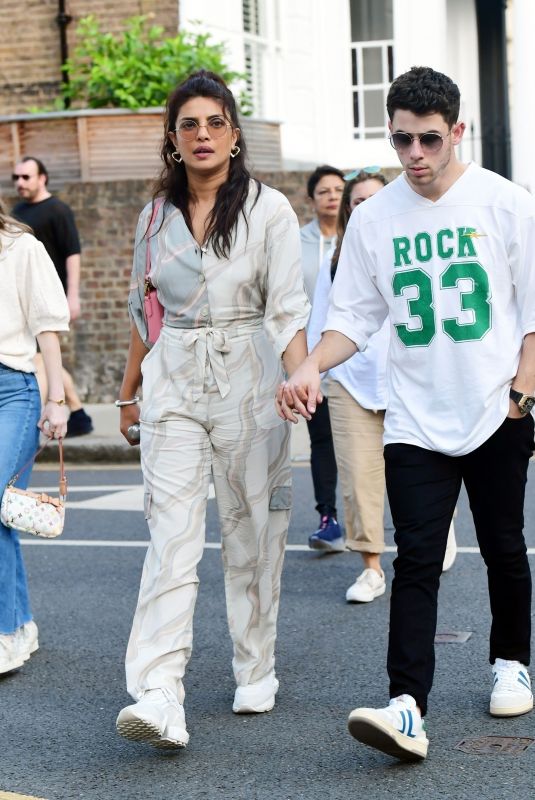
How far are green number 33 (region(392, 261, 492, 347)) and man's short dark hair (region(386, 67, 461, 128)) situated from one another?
17.2 inches

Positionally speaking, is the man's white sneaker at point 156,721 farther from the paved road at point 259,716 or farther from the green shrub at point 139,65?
the green shrub at point 139,65

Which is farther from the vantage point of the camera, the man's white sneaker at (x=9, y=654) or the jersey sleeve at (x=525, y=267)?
the man's white sneaker at (x=9, y=654)

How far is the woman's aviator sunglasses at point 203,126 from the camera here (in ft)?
15.2

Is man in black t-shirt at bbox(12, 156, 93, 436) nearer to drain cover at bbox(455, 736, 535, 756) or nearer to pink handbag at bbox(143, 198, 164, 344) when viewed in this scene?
pink handbag at bbox(143, 198, 164, 344)

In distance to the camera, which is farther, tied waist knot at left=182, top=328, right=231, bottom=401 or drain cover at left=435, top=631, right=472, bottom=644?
drain cover at left=435, top=631, right=472, bottom=644

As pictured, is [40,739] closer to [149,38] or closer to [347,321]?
[347,321]

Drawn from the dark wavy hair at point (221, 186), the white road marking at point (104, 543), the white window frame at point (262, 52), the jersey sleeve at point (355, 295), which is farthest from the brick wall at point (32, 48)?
the jersey sleeve at point (355, 295)

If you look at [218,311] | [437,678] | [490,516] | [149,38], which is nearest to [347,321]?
[218,311]

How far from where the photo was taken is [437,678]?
5238 mm

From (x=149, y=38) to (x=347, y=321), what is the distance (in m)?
12.4

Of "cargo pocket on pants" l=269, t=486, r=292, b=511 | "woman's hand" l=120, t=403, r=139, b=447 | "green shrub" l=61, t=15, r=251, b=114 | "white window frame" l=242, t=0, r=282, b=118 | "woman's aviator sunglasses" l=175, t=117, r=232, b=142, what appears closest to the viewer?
"woman's aviator sunglasses" l=175, t=117, r=232, b=142

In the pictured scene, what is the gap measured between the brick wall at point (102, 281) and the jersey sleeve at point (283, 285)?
10.5 meters

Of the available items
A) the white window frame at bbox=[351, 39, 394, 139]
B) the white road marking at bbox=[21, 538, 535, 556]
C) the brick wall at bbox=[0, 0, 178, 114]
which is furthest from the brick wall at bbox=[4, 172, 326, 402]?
the white road marking at bbox=[21, 538, 535, 556]

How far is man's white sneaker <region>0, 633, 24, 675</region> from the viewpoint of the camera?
5566 millimetres
